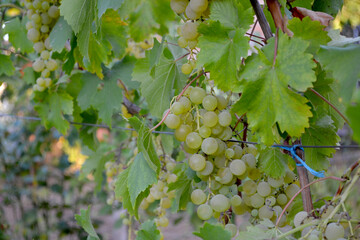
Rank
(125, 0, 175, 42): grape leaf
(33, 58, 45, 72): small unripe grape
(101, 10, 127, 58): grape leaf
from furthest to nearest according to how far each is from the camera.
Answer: (33, 58, 45, 72): small unripe grape → (101, 10, 127, 58): grape leaf → (125, 0, 175, 42): grape leaf

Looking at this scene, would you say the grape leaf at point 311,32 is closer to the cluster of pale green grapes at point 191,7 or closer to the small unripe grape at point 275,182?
the cluster of pale green grapes at point 191,7

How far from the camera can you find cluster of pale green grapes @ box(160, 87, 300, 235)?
2.41 feet

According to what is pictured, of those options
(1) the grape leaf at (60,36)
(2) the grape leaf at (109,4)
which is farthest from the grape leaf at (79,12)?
(1) the grape leaf at (60,36)

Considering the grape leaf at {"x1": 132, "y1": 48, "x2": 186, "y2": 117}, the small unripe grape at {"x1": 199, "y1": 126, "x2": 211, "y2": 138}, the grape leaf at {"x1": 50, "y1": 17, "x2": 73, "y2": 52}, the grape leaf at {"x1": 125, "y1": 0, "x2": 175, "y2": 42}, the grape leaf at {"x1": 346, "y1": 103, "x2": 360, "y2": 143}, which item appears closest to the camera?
the grape leaf at {"x1": 346, "y1": 103, "x2": 360, "y2": 143}

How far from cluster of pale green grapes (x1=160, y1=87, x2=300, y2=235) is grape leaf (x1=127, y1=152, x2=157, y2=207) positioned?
8 cm

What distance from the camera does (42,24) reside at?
120 centimetres

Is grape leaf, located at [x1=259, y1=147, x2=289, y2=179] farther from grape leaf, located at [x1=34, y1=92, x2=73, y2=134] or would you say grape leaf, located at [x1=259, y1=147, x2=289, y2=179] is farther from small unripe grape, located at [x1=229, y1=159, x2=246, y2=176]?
grape leaf, located at [x1=34, y1=92, x2=73, y2=134]

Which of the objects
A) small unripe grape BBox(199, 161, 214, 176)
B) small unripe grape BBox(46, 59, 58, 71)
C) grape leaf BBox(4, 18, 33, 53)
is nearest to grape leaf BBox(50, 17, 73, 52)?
small unripe grape BBox(46, 59, 58, 71)

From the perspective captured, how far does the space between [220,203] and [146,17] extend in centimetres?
37

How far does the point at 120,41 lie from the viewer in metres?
1.18

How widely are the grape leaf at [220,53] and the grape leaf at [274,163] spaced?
7.3 inches

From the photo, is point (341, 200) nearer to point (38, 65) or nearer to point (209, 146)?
point (209, 146)

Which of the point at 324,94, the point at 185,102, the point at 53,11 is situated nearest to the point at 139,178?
the point at 185,102

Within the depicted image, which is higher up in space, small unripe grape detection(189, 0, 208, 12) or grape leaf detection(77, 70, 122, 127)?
small unripe grape detection(189, 0, 208, 12)
